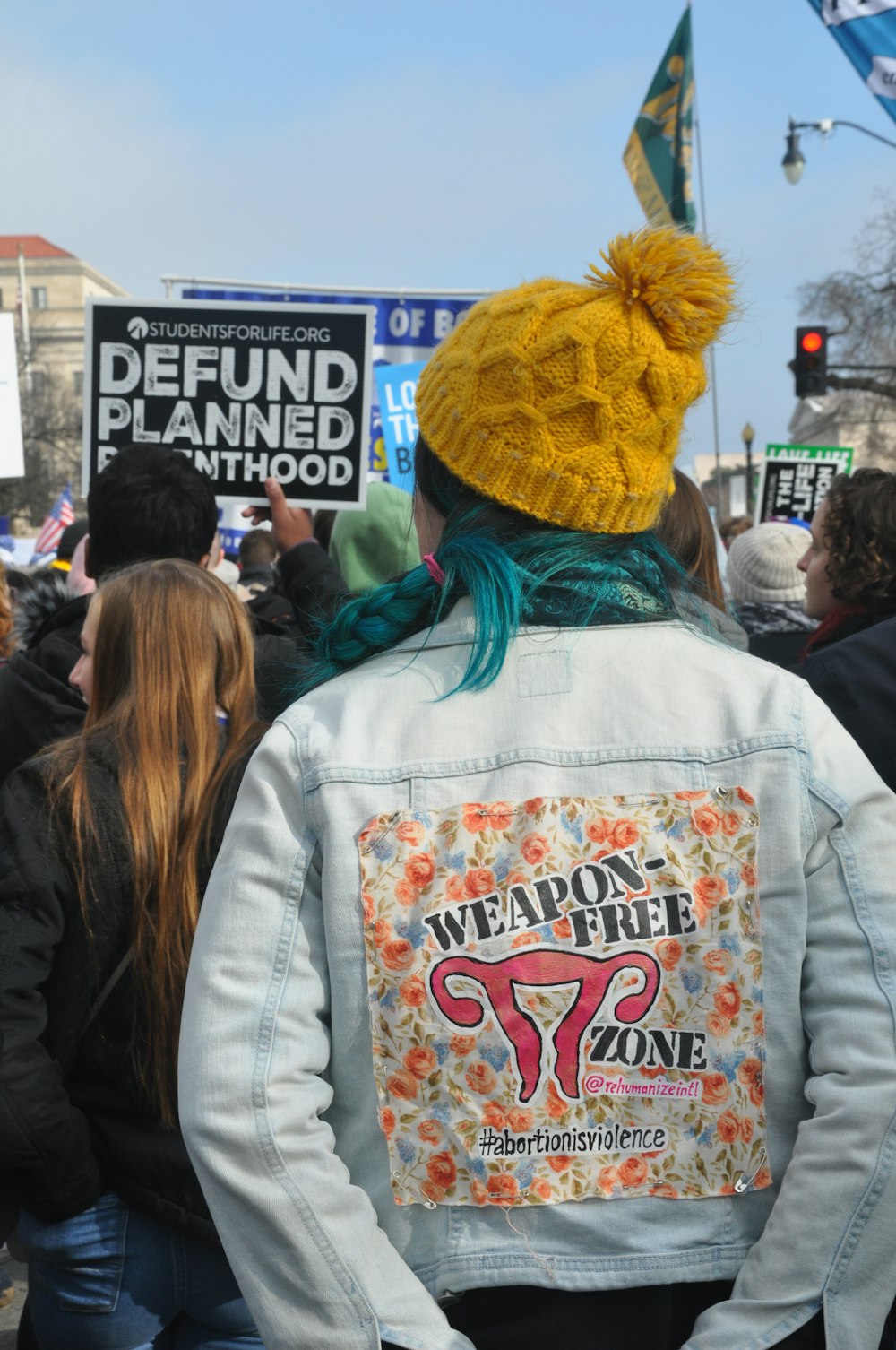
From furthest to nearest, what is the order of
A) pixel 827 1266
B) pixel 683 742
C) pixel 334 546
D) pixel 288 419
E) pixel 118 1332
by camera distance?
1. pixel 334 546
2. pixel 288 419
3. pixel 118 1332
4. pixel 683 742
5. pixel 827 1266

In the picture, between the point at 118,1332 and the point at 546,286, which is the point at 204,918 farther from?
the point at 118,1332

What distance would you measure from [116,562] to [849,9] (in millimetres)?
4676

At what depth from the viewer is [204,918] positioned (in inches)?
57.7

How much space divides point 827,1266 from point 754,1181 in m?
0.11

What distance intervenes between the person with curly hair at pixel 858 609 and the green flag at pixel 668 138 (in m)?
9.84

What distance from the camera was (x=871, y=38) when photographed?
6031mm

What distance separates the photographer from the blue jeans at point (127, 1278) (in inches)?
87.9

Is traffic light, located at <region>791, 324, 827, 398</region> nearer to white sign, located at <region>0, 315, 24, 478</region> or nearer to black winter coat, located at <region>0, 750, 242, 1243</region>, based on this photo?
white sign, located at <region>0, 315, 24, 478</region>

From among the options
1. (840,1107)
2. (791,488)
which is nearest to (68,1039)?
(840,1107)

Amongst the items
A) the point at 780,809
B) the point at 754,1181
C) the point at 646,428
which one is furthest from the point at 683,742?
the point at 754,1181

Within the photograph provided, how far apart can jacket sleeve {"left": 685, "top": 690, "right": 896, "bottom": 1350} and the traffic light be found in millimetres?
14657

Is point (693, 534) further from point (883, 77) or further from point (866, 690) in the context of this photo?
point (883, 77)

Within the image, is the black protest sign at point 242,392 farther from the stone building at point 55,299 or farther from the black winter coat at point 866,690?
the stone building at point 55,299

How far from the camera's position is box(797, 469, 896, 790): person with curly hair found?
101 inches
